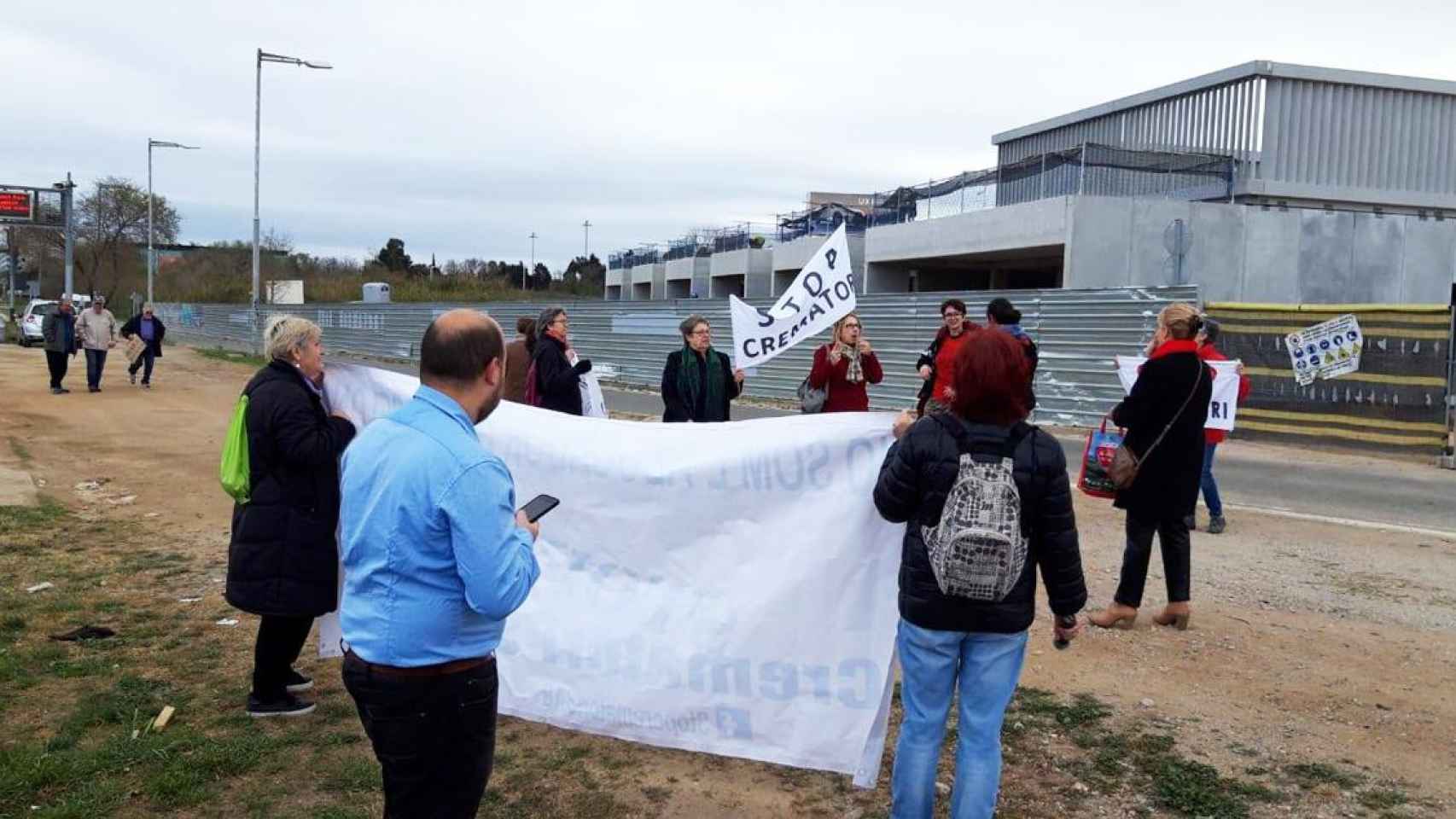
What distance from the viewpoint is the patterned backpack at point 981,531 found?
3.32m

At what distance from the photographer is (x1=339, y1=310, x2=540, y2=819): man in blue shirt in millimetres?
2562

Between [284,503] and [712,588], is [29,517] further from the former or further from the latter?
[712,588]

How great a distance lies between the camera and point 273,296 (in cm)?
5638

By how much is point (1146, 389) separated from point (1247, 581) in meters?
2.33

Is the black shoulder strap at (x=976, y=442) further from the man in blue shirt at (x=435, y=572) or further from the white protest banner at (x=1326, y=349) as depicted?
the white protest banner at (x=1326, y=349)

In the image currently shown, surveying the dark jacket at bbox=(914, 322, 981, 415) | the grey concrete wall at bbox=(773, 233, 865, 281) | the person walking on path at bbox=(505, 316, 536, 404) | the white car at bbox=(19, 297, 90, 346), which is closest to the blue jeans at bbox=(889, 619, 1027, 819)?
the person walking on path at bbox=(505, 316, 536, 404)

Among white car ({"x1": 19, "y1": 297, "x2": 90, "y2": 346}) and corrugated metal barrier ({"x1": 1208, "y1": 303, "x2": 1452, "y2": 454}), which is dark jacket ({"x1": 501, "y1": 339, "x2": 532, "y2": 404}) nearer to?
corrugated metal barrier ({"x1": 1208, "y1": 303, "x2": 1452, "y2": 454})

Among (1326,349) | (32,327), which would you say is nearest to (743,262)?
(32,327)

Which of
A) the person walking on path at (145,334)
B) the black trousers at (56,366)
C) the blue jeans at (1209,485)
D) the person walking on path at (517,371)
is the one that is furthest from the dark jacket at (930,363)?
the person walking on path at (145,334)

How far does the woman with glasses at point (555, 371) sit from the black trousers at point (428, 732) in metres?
5.91

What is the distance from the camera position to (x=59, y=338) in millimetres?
20562

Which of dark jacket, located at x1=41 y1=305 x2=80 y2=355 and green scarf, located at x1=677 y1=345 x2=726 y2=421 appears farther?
dark jacket, located at x1=41 y1=305 x2=80 y2=355

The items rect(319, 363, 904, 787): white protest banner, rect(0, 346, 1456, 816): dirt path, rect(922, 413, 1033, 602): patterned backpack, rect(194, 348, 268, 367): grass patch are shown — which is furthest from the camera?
rect(194, 348, 268, 367): grass patch

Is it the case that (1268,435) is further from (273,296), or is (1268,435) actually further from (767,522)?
(273,296)
